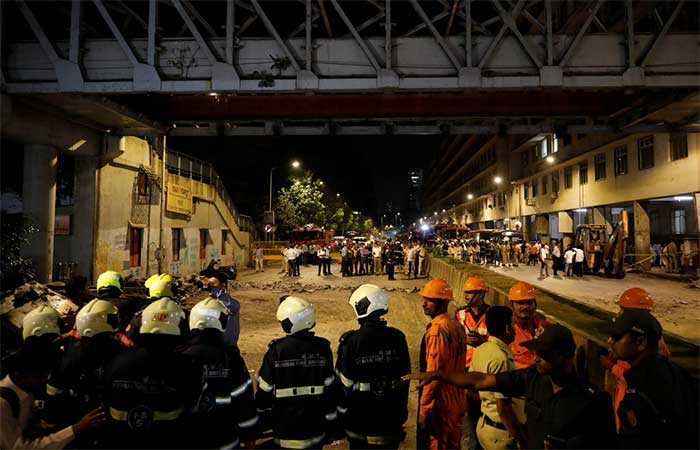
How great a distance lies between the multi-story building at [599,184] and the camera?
19.0m

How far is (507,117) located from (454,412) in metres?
10.6

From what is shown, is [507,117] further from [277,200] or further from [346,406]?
[277,200]

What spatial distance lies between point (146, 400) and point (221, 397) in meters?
0.54

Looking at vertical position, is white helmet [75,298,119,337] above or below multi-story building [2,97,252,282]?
below

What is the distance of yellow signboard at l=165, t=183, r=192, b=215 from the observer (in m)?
18.7

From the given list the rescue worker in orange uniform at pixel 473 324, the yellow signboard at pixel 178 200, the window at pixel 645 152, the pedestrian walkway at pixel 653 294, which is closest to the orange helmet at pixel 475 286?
the rescue worker in orange uniform at pixel 473 324

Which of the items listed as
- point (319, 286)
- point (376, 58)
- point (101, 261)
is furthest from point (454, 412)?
point (319, 286)

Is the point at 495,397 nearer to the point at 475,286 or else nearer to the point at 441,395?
the point at 441,395

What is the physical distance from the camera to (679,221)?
25562 millimetres

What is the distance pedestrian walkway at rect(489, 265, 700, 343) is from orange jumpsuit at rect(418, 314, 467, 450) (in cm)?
800

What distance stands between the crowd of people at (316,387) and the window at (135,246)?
1363cm

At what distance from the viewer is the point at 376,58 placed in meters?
10.6

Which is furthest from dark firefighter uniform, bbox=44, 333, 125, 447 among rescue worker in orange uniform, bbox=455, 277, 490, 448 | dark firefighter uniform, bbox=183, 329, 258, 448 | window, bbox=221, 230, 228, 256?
window, bbox=221, 230, 228, 256

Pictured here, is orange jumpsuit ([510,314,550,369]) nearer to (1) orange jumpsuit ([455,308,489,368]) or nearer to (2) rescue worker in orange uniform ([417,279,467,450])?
(1) orange jumpsuit ([455,308,489,368])
